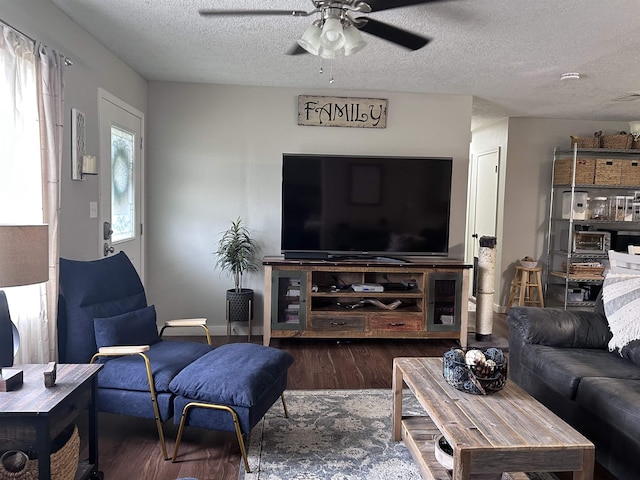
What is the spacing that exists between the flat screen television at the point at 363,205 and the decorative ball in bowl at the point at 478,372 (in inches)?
91.9

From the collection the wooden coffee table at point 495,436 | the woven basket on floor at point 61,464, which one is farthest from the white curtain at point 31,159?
the wooden coffee table at point 495,436

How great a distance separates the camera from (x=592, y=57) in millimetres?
3439

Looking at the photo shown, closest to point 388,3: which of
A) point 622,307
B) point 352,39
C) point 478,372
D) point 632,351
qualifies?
point 352,39

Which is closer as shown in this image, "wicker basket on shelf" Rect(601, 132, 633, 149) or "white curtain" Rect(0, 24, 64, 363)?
"white curtain" Rect(0, 24, 64, 363)

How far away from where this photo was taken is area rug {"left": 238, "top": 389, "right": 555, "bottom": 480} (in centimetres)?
233

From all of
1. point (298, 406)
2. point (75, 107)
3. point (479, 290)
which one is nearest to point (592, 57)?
point (479, 290)

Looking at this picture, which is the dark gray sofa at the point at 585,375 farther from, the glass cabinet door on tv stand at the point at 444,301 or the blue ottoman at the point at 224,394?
the blue ottoman at the point at 224,394

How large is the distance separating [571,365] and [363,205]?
228 cm

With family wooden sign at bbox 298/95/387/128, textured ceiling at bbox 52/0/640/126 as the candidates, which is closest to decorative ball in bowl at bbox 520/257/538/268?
textured ceiling at bbox 52/0/640/126

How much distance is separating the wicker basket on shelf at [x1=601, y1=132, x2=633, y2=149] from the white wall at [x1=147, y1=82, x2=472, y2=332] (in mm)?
1956

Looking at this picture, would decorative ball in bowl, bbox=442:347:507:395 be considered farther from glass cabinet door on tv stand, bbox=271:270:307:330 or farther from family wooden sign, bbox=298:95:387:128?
family wooden sign, bbox=298:95:387:128

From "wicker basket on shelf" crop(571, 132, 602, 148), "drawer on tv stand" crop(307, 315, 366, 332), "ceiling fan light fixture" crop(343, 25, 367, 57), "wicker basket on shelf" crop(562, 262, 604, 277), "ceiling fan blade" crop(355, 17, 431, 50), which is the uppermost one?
"ceiling fan blade" crop(355, 17, 431, 50)

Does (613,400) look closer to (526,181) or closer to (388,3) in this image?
(388,3)

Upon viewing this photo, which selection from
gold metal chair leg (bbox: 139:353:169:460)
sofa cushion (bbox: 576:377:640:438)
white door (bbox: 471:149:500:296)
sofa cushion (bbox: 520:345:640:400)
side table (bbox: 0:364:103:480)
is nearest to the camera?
side table (bbox: 0:364:103:480)
